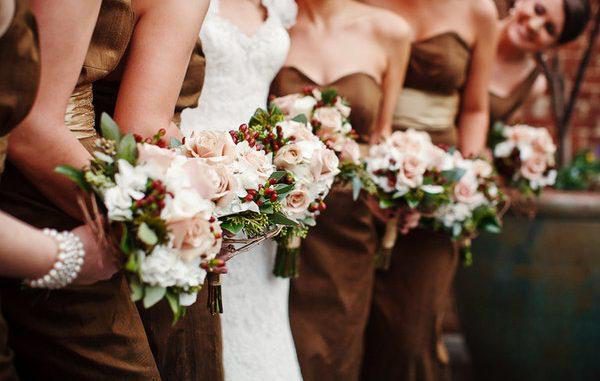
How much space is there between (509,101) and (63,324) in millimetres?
3043

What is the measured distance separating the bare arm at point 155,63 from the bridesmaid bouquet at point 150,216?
255 millimetres

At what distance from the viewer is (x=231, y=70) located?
2.36 metres

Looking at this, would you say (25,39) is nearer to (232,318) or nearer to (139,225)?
(139,225)

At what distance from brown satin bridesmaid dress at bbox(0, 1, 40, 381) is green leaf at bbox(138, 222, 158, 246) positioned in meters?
0.26

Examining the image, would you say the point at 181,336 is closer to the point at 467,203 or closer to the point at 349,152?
the point at 349,152

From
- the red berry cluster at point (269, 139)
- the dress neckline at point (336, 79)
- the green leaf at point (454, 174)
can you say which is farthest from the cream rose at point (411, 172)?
the red berry cluster at point (269, 139)

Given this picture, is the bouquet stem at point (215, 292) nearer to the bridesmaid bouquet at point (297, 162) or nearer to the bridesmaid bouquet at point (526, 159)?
the bridesmaid bouquet at point (297, 162)

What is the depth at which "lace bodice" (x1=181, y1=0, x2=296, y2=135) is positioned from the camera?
231 cm

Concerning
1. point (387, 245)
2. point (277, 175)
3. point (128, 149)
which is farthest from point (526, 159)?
point (128, 149)

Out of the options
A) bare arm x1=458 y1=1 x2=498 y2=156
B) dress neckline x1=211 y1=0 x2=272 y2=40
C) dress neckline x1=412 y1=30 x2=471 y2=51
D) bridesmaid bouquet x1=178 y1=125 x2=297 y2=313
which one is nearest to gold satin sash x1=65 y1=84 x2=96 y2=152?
bridesmaid bouquet x1=178 y1=125 x2=297 y2=313

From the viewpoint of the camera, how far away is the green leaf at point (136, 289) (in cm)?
136

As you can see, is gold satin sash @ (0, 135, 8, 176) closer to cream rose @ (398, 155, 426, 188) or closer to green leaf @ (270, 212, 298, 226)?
green leaf @ (270, 212, 298, 226)

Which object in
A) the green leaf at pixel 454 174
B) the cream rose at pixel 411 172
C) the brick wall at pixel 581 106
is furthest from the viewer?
the brick wall at pixel 581 106

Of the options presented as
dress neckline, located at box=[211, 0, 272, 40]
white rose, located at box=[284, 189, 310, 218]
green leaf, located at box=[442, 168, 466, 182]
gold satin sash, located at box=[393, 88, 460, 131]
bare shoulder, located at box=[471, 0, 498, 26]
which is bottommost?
white rose, located at box=[284, 189, 310, 218]
